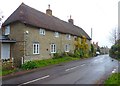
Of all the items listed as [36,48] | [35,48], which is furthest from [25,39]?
[36,48]

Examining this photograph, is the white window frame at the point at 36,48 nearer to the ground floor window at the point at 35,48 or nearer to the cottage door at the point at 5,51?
the ground floor window at the point at 35,48

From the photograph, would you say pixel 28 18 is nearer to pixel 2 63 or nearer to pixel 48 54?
pixel 48 54

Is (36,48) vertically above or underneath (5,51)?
above

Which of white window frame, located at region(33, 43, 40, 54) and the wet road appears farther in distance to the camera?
white window frame, located at region(33, 43, 40, 54)

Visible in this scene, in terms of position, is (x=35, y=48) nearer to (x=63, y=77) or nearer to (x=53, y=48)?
(x=53, y=48)

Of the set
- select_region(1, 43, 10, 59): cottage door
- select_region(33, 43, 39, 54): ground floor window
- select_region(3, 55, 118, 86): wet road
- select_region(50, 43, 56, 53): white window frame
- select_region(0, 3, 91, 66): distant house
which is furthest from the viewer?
select_region(50, 43, 56, 53): white window frame

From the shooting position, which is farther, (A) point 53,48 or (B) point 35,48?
(A) point 53,48

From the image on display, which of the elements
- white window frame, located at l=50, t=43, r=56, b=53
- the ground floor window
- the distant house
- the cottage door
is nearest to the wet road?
the distant house

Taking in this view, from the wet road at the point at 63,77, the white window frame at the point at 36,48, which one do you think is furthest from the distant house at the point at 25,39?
the wet road at the point at 63,77

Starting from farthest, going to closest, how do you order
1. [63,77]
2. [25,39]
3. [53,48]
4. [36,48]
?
[53,48] → [36,48] → [25,39] → [63,77]

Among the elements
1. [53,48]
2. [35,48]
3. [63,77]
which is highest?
[53,48]

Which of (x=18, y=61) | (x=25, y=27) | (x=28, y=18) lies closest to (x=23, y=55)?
(x=18, y=61)

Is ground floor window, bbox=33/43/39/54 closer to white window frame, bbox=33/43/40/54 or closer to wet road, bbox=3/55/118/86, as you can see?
white window frame, bbox=33/43/40/54

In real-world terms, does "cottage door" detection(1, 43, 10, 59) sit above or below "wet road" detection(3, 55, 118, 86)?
above
